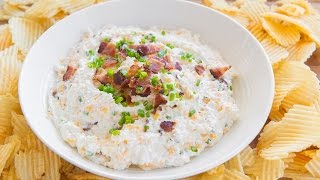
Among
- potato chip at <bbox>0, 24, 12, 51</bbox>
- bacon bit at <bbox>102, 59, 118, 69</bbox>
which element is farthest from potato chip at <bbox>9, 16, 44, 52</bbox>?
bacon bit at <bbox>102, 59, 118, 69</bbox>

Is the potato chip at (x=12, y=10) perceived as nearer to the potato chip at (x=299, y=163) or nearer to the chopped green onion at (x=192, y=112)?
the chopped green onion at (x=192, y=112)

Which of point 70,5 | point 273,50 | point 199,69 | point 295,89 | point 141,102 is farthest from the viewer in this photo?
point 70,5

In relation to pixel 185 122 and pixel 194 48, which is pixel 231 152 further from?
pixel 194 48

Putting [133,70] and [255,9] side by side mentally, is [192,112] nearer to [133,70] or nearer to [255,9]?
[133,70]

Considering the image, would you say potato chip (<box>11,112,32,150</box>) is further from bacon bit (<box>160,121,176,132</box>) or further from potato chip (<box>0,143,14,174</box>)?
bacon bit (<box>160,121,176,132</box>)

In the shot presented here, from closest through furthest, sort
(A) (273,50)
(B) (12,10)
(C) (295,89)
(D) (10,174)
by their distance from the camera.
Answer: (D) (10,174) < (C) (295,89) < (A) (273,50) < (B) (12,10)

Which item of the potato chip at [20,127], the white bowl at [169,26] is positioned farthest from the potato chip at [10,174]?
the white bowl at [169,26]

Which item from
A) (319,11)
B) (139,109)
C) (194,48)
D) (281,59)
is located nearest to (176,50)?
(194,48)

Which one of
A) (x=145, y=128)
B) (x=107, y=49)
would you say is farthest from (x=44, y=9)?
(x=145, y=128)
